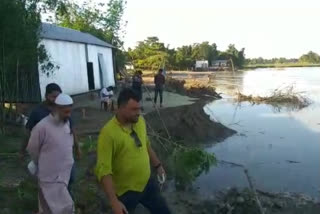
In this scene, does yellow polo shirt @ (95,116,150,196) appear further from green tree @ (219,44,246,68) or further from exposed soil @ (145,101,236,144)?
green tree @ (219,44,246,68)

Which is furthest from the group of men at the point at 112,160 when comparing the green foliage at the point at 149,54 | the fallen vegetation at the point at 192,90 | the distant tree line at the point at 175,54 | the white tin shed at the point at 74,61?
the green foliage at the point at 149,54

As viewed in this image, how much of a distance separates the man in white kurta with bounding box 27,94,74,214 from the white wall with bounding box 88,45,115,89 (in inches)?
805

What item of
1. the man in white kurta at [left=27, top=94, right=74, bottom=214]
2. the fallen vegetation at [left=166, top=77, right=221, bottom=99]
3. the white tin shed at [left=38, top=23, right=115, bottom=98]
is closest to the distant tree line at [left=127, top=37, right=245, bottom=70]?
the fallen vegetation at [left=166, top=77, right=221, bottom=99]

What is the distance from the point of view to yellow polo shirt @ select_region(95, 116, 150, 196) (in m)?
3.89

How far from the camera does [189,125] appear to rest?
1645 centimetres

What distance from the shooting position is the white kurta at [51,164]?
4.54 meters

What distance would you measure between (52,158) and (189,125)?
12069 mm

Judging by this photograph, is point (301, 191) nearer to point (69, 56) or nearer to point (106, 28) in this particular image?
point (69, 56)

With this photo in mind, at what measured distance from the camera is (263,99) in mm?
30750

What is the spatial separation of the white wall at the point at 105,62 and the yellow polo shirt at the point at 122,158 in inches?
831

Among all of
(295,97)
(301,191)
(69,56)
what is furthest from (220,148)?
(295,97)

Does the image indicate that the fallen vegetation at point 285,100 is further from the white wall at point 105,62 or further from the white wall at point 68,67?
the white wall at point 68,67

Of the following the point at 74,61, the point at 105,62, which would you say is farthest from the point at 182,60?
the point at 74,61

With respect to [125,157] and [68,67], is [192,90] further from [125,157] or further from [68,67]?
[125,157]
